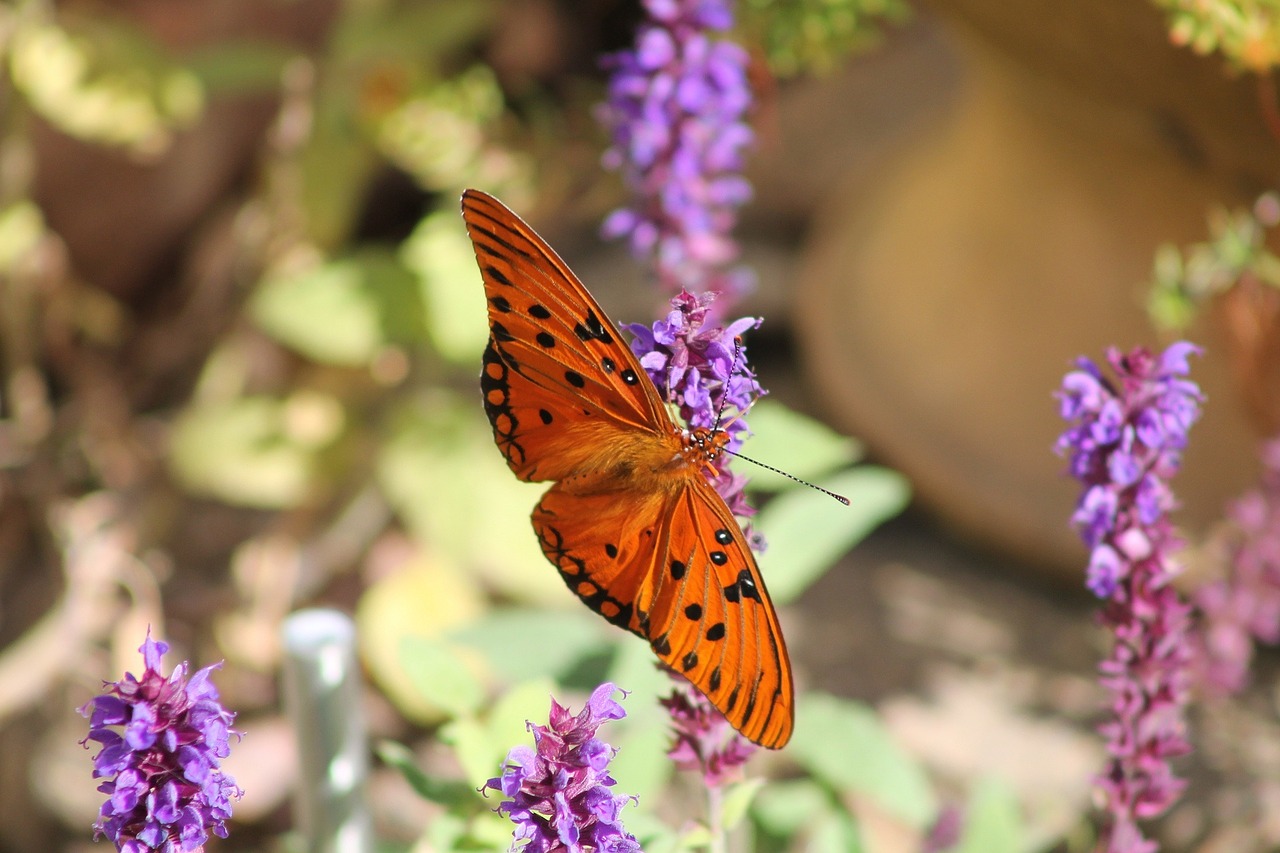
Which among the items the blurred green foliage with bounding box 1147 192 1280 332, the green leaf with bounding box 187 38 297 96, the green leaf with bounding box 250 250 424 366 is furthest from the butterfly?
the green leaf with bounding box 187 38 297 96

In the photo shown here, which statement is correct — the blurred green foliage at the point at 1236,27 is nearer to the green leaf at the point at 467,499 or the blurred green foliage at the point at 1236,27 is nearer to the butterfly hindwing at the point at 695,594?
the butterfly hindwing at the point at 695,594

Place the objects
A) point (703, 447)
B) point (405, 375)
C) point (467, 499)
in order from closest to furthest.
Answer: point (703, 447)
point (467, 499)
point (405, 375)

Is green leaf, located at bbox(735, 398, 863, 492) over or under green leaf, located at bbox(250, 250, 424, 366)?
under

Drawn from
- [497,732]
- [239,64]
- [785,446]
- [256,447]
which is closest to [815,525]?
[785,446]

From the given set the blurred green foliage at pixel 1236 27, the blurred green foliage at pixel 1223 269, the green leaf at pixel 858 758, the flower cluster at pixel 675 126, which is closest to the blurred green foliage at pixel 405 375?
the green leaf at pixel 858 758

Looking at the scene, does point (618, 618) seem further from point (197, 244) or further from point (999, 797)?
point (197, 244)

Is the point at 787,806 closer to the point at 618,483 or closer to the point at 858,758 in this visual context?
the point at 858,758

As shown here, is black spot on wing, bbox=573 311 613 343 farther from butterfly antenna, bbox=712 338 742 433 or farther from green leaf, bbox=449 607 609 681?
green leaf, bbox=449 607 609 681
